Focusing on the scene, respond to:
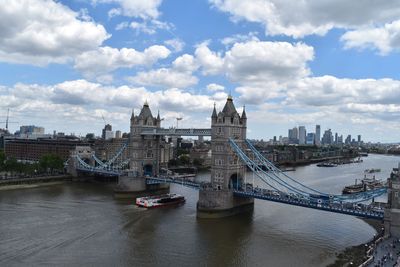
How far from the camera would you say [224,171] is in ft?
199

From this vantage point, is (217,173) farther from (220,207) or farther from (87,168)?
(87,168)

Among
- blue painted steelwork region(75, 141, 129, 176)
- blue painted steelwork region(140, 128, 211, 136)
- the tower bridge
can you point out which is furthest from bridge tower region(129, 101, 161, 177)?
blue painted steelwork region(75, 141, 129, 176)

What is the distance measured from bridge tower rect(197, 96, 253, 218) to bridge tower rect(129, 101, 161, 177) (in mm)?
21410

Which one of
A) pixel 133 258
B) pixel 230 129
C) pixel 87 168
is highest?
pixel 230 129

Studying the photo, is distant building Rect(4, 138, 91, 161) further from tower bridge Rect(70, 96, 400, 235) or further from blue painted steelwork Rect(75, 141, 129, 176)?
tower bridge Rect(70, 96, 400, 235)

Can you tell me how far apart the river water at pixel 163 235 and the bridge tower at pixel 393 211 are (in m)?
5.44

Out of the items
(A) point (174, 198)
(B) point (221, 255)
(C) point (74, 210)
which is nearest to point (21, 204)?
(C) point (74, 210)

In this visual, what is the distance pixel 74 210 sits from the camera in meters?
60.2

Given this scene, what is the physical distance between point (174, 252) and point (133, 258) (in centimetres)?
444

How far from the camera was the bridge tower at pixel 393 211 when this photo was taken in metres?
40.1

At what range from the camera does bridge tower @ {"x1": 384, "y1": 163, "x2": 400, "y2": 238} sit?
132 feet

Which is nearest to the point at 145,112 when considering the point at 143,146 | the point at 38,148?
the point at 143,146

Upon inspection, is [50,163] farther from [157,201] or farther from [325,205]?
[325,205]

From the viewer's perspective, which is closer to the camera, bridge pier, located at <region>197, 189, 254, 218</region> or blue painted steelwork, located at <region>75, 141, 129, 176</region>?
bridge pier, located at <region>197, 189, 254, 218</region>
